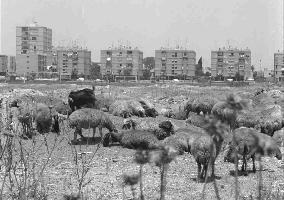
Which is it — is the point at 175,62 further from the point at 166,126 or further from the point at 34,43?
the point at 166,126

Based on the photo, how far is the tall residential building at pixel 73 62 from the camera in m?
158

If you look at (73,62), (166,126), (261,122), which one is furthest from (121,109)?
(73,62)

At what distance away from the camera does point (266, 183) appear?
11906 millimetres

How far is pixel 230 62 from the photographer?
527 feet

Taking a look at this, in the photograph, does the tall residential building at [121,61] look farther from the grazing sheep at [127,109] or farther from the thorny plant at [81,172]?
the thorny plant at [81,172]

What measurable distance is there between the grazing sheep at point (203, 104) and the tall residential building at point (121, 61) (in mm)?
129399

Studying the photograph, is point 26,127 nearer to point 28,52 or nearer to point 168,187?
point 168,187

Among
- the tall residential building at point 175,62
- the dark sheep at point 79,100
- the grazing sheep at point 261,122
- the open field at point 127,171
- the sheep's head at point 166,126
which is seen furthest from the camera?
the tall residential building at point 175,62

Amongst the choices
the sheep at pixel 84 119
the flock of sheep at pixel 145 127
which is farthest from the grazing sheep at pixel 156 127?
the sheep at pixel 84 119

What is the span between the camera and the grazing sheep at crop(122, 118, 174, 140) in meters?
18.4

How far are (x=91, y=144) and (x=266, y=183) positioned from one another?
252 inches

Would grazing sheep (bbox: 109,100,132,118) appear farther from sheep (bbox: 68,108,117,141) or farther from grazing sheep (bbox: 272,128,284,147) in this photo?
grazing sheep (bbox: 272,128,284,147)

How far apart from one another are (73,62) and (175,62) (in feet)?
98.6

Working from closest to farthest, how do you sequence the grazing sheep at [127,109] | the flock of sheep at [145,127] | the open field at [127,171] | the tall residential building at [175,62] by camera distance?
the open field at [127,171] < the flock of sheep at [145,127] < the grazing sheep at [127,109] < the tall residential building at [175,62]
